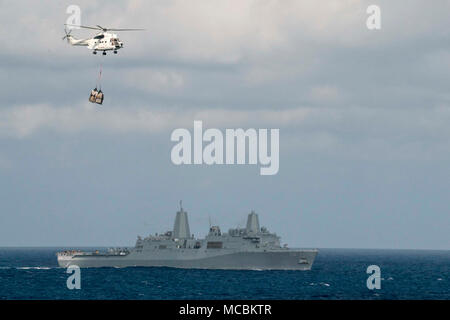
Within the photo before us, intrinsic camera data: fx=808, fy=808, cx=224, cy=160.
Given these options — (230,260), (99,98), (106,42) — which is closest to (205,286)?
(230,260)

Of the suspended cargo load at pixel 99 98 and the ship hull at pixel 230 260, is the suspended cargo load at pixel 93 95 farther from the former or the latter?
the ship hull at pixel 230 260

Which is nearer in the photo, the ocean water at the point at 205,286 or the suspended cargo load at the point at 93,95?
the suspended cargo load at the point at 93,95

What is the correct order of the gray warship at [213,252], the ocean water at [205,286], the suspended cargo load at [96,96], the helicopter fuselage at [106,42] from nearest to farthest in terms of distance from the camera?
the suspended cargo load at [96,96] → the helicopter fuselage at [106,42] → the ocean water at [205,286] → the gray warship at [213,252]

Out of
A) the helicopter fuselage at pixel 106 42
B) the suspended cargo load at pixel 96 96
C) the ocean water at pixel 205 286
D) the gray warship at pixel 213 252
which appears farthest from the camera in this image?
the gray warship at pixel 213 252

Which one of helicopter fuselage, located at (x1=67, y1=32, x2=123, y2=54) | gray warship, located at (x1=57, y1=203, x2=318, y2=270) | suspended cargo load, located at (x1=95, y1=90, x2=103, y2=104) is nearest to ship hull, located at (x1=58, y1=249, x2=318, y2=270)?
gray warship, located at (x1=57, y1=203, x2=318, y2=270)

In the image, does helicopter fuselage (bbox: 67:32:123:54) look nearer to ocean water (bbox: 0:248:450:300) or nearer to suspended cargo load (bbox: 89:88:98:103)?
suspended cargo load (bbox: 89:88:98:103)

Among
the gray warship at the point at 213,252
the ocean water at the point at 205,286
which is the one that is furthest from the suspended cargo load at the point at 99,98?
the gray warship at the point at 213,252

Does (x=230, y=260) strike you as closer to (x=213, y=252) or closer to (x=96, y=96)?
(x=213, y=252)
